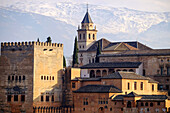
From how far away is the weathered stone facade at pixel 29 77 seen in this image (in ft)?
293

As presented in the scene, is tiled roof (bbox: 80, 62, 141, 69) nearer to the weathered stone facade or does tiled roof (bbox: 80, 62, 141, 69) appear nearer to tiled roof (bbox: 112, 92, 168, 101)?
the weathered stone facade

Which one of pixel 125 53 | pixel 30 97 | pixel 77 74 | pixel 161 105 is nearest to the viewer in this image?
pixel 161 105

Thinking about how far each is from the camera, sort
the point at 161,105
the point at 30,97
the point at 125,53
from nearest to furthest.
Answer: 1. the point at 161,105
2. the point at 30,97
3. the point at 125,53

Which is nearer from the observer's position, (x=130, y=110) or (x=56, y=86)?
(x=130, y=110)

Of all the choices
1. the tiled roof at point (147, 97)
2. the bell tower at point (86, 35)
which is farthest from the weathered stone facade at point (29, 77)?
the bell tower at point (86, 35)

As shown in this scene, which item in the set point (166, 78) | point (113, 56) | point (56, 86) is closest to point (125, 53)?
point (113, 56)

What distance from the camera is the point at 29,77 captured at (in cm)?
8931

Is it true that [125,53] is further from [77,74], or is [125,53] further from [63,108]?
[63,108]

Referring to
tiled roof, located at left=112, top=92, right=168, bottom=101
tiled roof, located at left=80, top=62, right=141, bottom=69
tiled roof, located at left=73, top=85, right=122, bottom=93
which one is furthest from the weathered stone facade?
tiled roof, located at left=112, top=92, right=168, bottom=101

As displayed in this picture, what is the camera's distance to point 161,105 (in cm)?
8200

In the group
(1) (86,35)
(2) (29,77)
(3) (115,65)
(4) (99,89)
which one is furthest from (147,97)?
(1) (86,35)

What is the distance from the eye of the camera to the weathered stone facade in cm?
8919

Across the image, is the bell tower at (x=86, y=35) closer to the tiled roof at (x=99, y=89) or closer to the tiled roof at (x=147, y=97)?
the tiled roof at (x=99, y=89)

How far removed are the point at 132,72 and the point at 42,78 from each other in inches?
552
